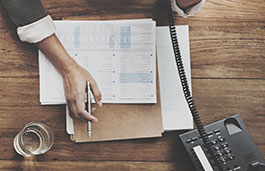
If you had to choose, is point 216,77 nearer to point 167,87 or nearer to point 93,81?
point 167,87

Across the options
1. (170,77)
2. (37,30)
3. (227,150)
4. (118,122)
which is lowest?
(227,150)

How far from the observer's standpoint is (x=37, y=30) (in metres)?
0.97

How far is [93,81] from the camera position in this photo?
1.01 metres

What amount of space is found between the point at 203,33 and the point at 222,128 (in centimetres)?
27

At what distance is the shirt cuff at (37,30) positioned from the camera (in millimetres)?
970

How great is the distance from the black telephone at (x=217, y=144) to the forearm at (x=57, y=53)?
29cm

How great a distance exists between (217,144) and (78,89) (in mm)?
406

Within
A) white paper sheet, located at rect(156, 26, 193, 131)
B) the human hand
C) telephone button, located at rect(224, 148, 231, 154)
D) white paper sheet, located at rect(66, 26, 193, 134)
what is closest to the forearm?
the human hand

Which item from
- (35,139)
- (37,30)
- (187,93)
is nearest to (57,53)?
(37,30)

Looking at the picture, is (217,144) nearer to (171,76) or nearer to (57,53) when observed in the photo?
(171,76)

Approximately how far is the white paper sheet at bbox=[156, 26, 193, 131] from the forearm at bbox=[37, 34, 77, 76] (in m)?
0.25

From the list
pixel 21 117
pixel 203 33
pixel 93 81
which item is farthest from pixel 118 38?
pixel 21 117

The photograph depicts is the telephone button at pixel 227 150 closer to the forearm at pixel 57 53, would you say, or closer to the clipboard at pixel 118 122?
the clipboard at pixel 118 122

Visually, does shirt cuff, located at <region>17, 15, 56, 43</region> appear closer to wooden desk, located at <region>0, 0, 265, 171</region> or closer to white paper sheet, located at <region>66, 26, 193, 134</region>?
wooden desk, located at <region>0, 0, 265, 171</region>
